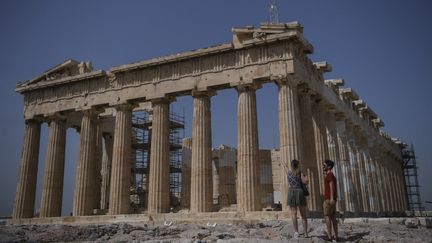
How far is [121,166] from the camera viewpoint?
93.0 feet

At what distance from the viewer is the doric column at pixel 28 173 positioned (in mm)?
31969

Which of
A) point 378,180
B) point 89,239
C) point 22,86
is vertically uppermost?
point 22,86

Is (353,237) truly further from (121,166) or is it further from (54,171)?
(54,171)

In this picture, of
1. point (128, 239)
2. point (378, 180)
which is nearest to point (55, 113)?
point (128, 239)

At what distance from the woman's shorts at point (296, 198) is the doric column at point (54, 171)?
921 inches

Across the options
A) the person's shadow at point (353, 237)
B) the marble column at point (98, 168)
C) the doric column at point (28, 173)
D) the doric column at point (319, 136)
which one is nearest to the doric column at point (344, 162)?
the doric column at point (319, 136)

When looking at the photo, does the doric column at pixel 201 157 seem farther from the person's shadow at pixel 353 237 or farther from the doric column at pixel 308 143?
the person's shadow at pixel 353 237

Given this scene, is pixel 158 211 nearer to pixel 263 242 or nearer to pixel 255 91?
pixel 255 91

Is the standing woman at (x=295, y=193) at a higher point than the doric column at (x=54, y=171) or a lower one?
lower

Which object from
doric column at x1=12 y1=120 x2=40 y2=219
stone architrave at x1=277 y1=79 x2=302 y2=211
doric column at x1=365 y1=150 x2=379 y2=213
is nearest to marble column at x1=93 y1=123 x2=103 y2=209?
doric column at x1=12 y1=120 x2=40 y2=219

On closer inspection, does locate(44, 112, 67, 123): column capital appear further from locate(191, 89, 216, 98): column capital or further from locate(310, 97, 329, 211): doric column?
locate(310, 97, 329, 211): doric column

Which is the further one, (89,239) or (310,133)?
(310,133)

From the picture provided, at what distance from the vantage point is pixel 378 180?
1602 inches

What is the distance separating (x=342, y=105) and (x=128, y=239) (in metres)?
23.5
